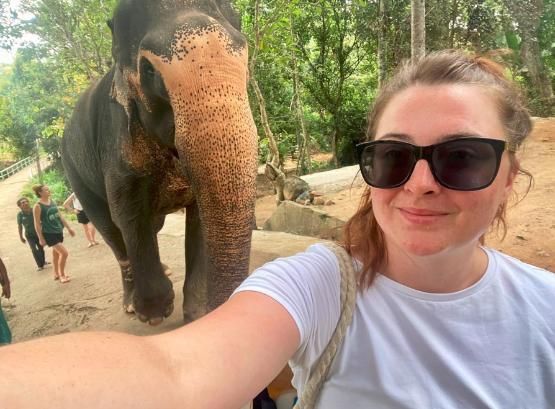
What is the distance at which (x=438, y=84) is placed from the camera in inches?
29.3

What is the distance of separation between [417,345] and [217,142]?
0.98 m

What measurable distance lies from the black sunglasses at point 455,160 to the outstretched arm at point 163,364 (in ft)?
0.99

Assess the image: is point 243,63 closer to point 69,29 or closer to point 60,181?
point 69,29

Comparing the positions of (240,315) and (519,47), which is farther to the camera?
(519,47)

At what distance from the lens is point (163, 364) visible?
19.6 inches

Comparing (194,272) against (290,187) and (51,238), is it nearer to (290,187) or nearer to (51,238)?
(51,238)

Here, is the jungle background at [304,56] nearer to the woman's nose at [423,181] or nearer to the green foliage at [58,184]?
the green foliage at [58,184]

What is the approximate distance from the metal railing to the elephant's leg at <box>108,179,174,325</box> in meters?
4.87

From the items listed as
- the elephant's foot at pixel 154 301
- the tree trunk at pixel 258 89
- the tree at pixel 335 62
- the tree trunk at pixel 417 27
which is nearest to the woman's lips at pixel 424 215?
the elephant's foot at pixel 154 301

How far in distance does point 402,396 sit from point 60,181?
8.16 meters

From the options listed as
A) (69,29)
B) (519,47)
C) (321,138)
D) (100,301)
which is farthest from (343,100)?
(100,301)

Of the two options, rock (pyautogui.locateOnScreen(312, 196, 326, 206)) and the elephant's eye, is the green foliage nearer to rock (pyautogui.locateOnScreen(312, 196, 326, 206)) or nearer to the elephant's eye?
rock (pyautogui.locateOnScreen(312, 196, 326, 206))

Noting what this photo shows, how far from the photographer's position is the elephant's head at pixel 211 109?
4.87 ft

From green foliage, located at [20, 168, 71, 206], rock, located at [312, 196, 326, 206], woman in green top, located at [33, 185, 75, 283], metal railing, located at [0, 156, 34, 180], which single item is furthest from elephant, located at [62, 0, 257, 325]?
green foliage, located at [20, 168, 71, 206]
